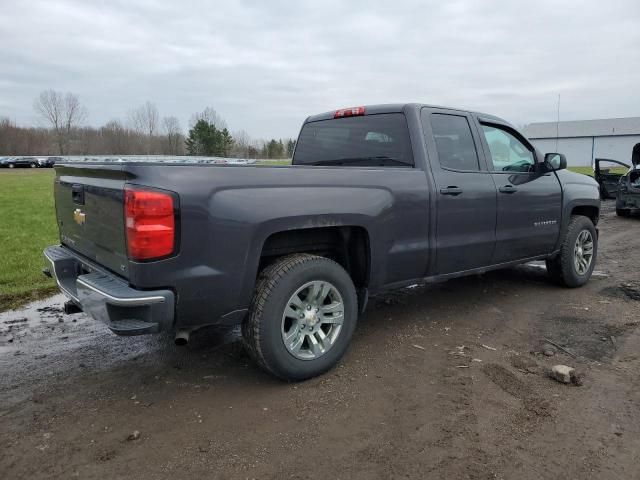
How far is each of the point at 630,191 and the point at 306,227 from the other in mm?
11763

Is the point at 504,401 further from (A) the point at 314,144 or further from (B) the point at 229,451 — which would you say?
(A) the point at 314,144

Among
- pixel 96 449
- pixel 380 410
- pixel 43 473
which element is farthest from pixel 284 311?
pixel 43 473

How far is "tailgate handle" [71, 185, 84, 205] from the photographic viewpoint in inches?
135


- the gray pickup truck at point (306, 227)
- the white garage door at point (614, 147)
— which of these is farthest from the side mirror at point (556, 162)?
the white garage door at point (614, 147)

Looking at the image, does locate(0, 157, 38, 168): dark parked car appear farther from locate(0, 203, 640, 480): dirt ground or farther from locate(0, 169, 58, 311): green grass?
locate(0, 203, 640, 480): dirt ground

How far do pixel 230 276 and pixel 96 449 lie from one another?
117cm

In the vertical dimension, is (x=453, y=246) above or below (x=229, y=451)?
above

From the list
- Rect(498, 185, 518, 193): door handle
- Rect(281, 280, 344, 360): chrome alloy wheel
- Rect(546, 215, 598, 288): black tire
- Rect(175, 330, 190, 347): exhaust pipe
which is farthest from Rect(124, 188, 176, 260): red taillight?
Rect(546, 215, 598, 288): black tire

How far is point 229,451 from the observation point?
106 inches

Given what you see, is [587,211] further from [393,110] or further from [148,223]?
[148,223]

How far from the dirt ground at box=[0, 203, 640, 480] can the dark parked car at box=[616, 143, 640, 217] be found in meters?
8.76

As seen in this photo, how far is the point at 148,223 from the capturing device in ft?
9.21

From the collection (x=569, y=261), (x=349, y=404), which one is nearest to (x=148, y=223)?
(x=349, y=404)

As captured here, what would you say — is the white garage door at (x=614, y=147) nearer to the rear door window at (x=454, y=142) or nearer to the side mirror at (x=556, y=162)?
the side mirror at (x=556, y=162)
